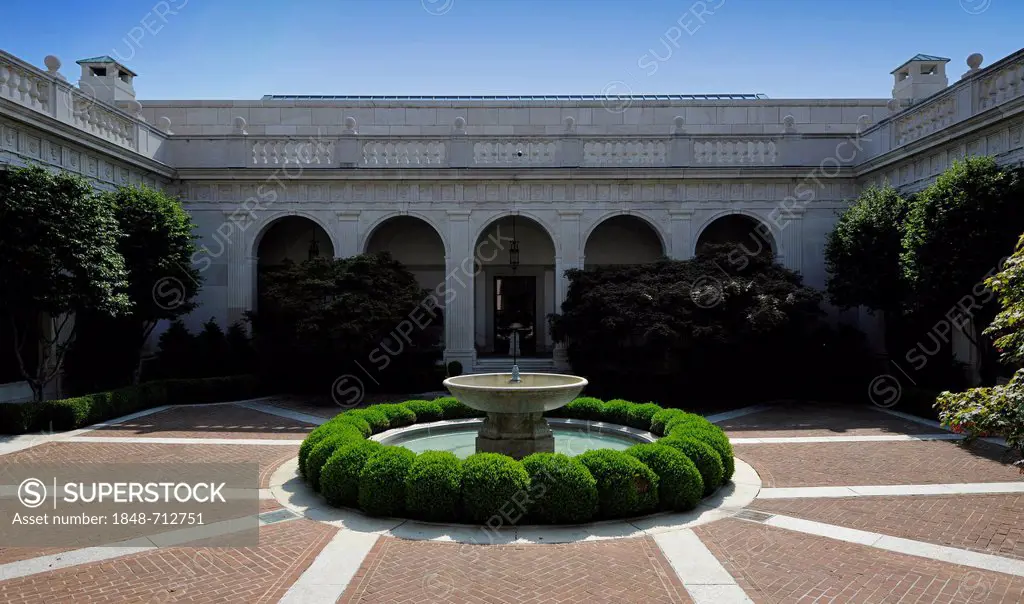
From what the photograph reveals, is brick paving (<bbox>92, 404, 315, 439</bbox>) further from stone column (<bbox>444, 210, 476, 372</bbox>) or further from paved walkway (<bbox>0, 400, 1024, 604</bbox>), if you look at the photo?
stone column (<bbox>444, 210, 476, 372</bbox>)

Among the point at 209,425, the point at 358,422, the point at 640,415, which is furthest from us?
the point at 209,425

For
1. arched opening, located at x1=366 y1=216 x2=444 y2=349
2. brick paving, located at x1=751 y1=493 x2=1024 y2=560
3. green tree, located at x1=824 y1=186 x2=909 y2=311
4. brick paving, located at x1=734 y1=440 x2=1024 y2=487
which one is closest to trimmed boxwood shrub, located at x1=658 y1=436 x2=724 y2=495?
brick paving, located at x1=751 y1=493 x2=1024 y2=560

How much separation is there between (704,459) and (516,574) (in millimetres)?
3645

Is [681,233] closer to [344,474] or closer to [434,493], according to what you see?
[434,493]

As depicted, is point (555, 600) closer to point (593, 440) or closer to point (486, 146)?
point (593, 440)

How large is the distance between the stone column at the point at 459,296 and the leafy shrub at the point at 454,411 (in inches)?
296

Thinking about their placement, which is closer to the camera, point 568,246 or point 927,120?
point 927,120

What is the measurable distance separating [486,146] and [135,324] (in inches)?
484

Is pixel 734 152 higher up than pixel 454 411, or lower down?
higher up

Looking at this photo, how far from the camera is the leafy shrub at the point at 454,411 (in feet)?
44.5

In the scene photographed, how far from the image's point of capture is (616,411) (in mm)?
13102

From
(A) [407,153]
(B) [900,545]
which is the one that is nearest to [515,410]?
(B) [900,545]

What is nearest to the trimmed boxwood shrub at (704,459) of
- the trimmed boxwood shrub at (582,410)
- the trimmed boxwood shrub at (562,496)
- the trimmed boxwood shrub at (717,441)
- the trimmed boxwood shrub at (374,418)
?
the trimmed boxwood shrub at (717,441)

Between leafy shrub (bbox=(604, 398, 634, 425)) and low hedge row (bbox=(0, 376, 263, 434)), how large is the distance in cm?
Answer: 1144
